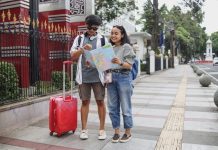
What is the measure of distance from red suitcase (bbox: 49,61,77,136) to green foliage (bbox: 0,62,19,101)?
55.9 inches

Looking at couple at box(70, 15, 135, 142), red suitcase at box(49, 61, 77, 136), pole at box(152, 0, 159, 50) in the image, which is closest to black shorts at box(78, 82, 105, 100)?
couple at box(70, 15, 135, 142)

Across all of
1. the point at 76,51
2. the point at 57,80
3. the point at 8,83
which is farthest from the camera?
the point at 57,80

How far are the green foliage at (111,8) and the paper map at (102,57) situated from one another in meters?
17.7

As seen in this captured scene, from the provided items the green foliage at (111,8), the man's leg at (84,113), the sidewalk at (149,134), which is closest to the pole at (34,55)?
the sidewalk at (149,134)

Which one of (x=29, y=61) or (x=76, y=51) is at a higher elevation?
(x=76, y=51)

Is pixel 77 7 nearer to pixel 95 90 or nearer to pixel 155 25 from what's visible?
pixel 95 90

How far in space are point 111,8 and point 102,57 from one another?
18.5m

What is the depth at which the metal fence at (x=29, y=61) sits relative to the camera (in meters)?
7.30

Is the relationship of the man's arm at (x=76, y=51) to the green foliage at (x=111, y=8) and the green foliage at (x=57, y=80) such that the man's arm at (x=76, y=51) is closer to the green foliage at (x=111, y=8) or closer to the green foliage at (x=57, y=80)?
A: the green foliage at (x=57, y=80)

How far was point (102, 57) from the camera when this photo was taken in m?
5.55

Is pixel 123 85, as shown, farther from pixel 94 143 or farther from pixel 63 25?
pixel 63 25

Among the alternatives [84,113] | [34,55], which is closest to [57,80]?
[34,55]

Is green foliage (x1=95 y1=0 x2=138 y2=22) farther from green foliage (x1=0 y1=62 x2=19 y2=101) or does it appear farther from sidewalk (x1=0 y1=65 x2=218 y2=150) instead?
green foliage (x1=0 y1=62 x2=19 y2=101)

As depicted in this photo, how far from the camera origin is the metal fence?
7.30 meters
